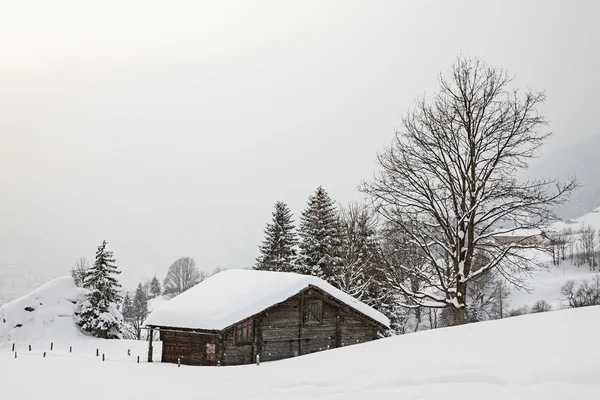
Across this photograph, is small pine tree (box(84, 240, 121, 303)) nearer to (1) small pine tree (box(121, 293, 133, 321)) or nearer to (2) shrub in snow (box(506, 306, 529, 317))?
(1) small pine tree (box(121, 293, 133, 321))

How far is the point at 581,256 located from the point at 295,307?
99740 mm

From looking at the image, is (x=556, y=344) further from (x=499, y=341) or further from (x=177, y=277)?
(x=177, y=277)

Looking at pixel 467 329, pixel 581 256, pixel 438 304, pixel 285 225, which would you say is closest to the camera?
pixel 467 329

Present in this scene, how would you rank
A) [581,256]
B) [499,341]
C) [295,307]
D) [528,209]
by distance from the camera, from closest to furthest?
[499,341] → [528,209] → [295,307] → [581,256]

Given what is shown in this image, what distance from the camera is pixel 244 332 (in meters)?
27.2

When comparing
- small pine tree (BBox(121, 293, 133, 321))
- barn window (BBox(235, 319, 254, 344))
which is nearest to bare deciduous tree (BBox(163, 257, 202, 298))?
small pine tree (BBox(121, 293, 133, 321))

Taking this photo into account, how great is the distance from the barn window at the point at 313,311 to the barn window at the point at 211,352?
6632mm

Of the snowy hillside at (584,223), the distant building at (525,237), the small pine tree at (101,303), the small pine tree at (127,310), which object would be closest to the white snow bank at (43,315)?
the small pine tree at (101,303)

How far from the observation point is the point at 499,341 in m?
8.23

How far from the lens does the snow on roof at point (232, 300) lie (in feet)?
84.3

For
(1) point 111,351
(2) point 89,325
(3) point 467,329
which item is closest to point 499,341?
(3) point 467,329

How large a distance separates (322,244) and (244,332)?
14.4 meters

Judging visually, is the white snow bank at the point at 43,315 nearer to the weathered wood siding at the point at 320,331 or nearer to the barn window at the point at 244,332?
the barn window at the point at 244,332

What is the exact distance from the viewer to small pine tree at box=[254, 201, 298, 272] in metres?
46.2
